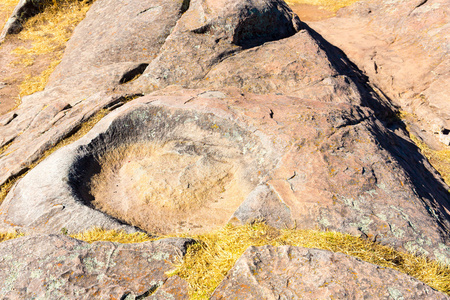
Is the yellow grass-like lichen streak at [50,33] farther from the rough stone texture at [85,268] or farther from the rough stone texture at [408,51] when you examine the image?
the rough stone texture at [408,51]

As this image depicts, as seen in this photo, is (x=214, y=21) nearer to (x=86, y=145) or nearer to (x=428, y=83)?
(x=86, y=145)

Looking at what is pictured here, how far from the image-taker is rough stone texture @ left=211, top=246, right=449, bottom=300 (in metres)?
2.52

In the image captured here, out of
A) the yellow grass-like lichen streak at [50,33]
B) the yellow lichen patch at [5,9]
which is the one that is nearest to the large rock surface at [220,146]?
the yellow grass-like lichen streak at [50,33]

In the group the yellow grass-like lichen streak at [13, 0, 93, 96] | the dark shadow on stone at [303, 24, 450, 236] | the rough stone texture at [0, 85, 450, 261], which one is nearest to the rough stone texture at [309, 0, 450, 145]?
the dark shadow on stone at [303, 24, 450, 236]

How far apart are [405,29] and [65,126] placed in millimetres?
11185

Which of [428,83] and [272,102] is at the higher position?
[272,102]

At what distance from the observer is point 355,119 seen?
500cm

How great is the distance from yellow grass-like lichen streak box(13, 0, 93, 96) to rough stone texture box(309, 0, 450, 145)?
369 inches

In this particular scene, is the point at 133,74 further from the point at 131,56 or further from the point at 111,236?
the point at 111,236

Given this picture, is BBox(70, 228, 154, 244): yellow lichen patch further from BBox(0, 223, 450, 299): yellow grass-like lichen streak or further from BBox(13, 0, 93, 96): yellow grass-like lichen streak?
BBox(13, 0, 93, 96): yellow grass-like lichen streak

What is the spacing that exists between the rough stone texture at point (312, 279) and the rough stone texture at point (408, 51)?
259 inches

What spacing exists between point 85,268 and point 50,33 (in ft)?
37.3

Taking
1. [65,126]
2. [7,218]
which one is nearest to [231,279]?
[7,218]

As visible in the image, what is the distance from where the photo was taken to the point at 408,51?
33.1 ft
